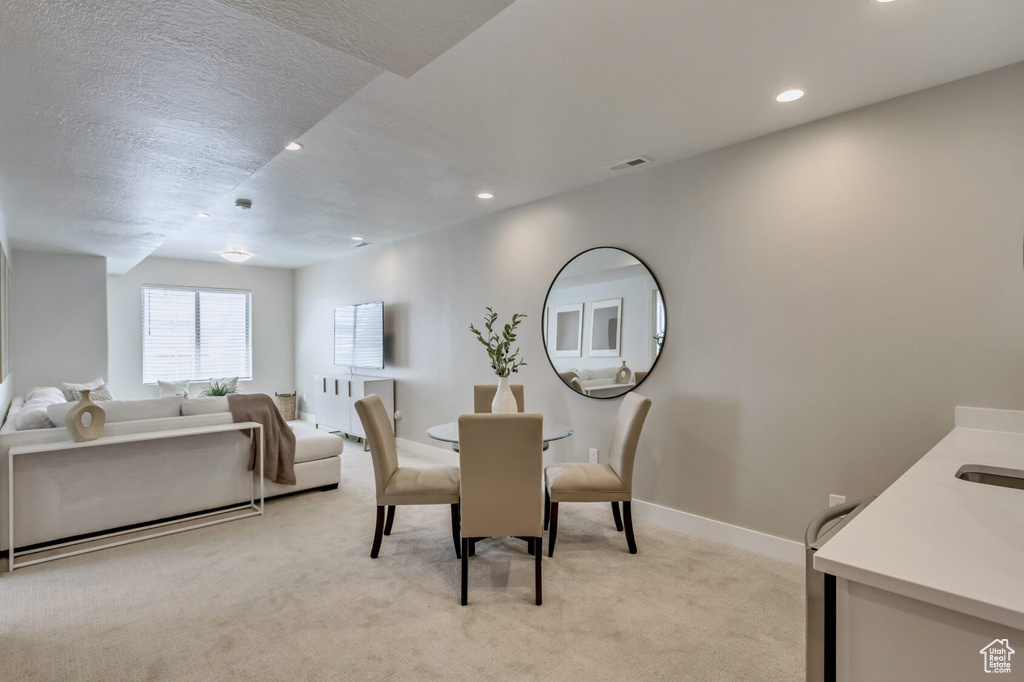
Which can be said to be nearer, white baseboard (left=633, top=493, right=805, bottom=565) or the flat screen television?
white baseboard (left=633, top=493, right=805, bottom=565)

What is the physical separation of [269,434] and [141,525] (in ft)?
3.22

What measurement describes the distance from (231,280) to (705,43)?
7.90 m

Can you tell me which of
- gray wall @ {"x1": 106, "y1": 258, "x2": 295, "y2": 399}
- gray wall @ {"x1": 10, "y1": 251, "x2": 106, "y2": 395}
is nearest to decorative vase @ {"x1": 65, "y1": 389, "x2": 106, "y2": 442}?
gray wall @ {"x1": 10, "y1": 251, "x2": 106, "y2": 395}

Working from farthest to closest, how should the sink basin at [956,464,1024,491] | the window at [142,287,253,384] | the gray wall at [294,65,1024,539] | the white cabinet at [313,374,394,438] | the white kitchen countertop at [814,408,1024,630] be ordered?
1. the window at [142,287,253,384]
2. the white cabinet at [313,374,394,438]
3. the gray wall at [294,65,1024,539]
4. the sink basin at [956,464,1024,491]
5. the white kitchen countertop at [814,408,1024,630]

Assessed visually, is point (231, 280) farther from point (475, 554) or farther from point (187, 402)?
point (475, 554)

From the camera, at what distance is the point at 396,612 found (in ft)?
7.83

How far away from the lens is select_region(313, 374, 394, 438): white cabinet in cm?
598

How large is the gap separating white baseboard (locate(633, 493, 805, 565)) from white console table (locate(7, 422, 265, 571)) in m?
2.86

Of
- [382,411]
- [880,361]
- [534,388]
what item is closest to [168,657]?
[382,411]

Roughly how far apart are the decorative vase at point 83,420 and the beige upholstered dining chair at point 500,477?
2444 mm

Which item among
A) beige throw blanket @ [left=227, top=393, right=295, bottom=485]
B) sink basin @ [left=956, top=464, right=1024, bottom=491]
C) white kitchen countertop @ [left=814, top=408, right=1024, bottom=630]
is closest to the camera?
white kitchen countertop @ [left=814, top=408, right=1024, bottom=630]

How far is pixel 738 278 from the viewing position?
3143 millimetres

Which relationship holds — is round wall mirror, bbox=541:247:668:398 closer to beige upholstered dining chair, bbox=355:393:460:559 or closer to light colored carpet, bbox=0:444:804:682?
light colored carpet, bbox=0:444:804:682

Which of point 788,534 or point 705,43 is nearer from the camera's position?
point 705,43
